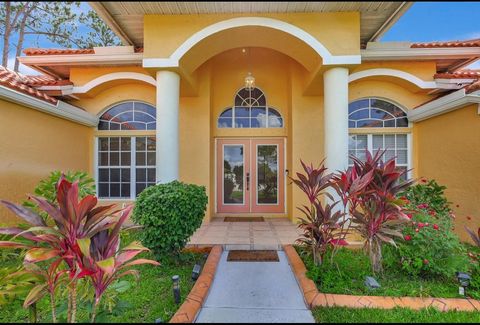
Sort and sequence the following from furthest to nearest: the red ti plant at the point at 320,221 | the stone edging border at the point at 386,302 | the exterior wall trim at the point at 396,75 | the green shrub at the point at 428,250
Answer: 1. the exterior wall trim at the point at 396,75
2. the red ti plant at the point at 320,221
3. the green shrub at the point at 428,250
4. the stone edging border at the point at 386,302

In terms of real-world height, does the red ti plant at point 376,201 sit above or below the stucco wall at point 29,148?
below

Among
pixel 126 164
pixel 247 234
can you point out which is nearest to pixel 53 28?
pixel 126 164

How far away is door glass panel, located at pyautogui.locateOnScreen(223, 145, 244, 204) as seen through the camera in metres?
9.14

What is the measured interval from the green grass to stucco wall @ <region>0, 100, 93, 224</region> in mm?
6808

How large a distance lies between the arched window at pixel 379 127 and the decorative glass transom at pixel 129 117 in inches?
260

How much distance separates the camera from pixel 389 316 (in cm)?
325

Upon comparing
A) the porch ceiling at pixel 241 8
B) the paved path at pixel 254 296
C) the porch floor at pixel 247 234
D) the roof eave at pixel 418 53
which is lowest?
the paved path at pixel 254 296

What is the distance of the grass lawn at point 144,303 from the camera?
313cm

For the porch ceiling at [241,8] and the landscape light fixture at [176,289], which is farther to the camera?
the porch ceiling at [241,8]

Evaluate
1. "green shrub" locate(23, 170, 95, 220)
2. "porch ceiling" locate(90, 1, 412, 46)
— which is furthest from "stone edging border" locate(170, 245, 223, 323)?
"porch ceiling" locate(90, 1, 412, 46)

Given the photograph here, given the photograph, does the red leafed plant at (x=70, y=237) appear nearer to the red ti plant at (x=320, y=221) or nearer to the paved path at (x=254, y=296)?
the paved path at (x=254, y=296)

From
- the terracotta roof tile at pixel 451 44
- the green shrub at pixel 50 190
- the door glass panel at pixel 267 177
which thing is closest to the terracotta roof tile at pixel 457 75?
the terracotta roof tile at pixel 451 44

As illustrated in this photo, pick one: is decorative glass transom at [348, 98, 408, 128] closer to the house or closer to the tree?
the house

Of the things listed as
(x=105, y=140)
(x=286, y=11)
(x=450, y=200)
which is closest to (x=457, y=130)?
(x=450, y=200)
